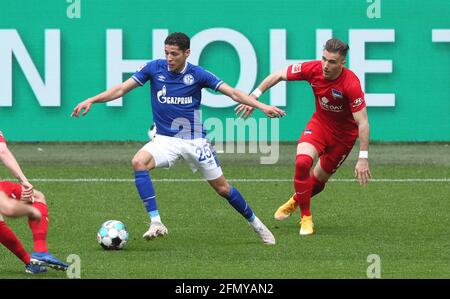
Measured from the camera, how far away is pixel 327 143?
15.0m

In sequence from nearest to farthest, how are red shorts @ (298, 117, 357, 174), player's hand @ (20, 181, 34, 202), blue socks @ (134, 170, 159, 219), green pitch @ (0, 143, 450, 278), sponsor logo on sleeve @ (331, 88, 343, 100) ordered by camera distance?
1. player's hand @ (20, 181, 34, 202)
2. green pitch @ (0, 143, 450, 278)
3. blue socks @ (134, 170, 159, 219)
4. sponsor logo on sleeve @ (331, 88, 343, 100)
5. red shorts @ (298, 117, 357, 174)

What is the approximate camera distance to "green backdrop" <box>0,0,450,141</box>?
22828 millimetres

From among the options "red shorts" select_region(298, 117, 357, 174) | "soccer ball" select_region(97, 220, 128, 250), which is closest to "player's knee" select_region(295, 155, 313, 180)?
"red shorts" select_region(298, 117, 357, 174)

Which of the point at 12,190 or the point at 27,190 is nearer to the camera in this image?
the point at 27,190

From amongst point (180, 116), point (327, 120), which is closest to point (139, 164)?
point (180, 116)

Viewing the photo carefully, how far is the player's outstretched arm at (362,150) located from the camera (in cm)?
1388

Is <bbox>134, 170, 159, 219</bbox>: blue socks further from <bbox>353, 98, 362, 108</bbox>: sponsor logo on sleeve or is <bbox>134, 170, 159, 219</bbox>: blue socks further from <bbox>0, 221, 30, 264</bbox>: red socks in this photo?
<bbox>353, 98, 362, 108</bbox>: sponsor logo on sleeve

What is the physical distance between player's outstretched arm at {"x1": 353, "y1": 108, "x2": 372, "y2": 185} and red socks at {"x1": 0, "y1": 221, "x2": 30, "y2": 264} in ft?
13.1

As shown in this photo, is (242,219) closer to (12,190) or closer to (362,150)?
(362,150)

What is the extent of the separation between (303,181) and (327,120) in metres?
0.85

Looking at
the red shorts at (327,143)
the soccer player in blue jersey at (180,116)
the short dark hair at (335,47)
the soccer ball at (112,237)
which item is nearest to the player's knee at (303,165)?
the red shorts at (327,143)

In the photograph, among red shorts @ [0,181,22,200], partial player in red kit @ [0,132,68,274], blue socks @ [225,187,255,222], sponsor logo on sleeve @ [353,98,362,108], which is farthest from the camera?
sponsor logo on sleeve @ [353,98,362,108]

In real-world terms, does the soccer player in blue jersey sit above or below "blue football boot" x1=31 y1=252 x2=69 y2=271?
above

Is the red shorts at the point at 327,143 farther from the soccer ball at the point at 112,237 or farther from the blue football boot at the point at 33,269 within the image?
the blue football boot at the point at 33,269
